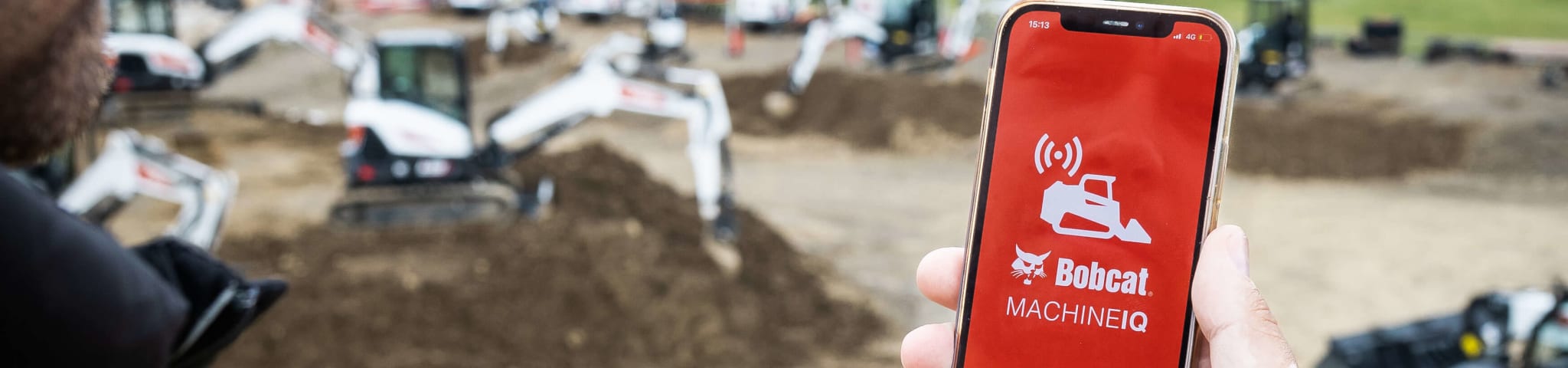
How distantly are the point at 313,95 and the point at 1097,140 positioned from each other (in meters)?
18.3

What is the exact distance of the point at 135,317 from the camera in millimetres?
1010

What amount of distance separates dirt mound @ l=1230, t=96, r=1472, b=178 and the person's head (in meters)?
14.2

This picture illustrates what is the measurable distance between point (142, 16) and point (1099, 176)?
44.3 ft

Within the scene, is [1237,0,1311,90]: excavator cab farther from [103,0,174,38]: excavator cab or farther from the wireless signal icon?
the wireless signal icon

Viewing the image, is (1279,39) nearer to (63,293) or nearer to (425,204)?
(425,204)

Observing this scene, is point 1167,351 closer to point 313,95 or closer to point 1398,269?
point 1398,269

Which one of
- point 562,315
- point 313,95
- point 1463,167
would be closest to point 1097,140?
point 562,315

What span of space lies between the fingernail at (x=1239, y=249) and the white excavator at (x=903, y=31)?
1659 centimetres

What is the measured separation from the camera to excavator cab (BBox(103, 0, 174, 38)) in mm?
11852

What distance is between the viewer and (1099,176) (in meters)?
1.21

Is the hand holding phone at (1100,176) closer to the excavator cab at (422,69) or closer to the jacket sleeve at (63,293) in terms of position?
the jacket sleeve at (63,293)

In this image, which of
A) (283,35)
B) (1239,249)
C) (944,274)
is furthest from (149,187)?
(1239,249)

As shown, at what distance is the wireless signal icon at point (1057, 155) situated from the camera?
1.21m

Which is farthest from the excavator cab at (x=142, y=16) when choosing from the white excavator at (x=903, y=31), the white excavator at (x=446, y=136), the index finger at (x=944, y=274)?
the index finger at (x=944, y=274)
